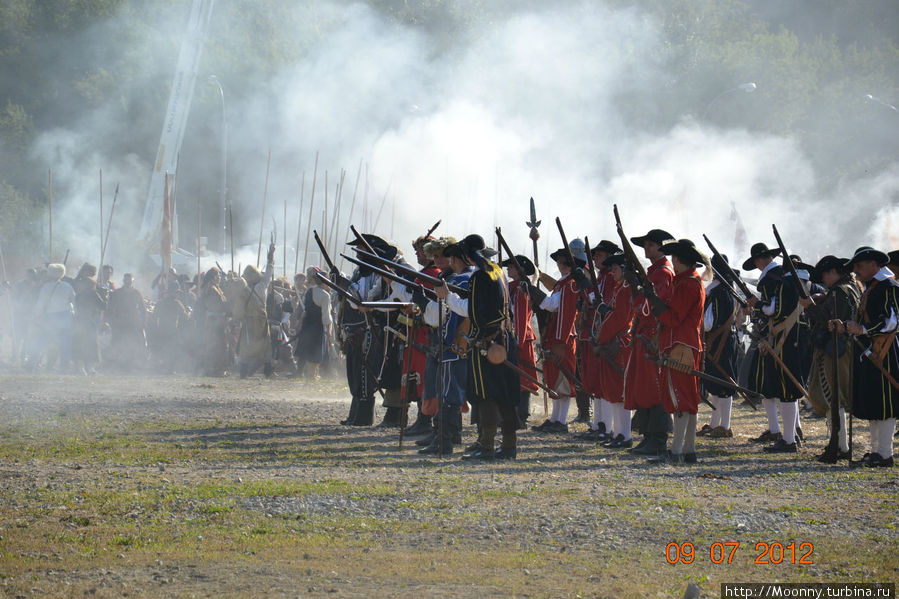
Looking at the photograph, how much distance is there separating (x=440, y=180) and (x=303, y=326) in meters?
22.9

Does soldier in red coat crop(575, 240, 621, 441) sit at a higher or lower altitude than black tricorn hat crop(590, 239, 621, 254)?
lower

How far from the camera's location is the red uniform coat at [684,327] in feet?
29.1

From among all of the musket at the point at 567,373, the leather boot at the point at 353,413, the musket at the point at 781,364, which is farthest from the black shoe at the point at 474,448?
the musket at the point at 781,364

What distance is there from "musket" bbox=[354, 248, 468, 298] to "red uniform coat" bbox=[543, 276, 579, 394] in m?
1.89

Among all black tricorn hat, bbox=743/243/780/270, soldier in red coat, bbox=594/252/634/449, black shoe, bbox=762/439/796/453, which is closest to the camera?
black shoe, bbox=762/439/796/453

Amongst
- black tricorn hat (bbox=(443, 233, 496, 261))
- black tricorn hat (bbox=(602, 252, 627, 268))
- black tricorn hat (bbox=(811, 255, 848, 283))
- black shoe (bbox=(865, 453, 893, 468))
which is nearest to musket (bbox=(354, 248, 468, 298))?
black tricorn hat (bbox=(443, 233, 496, 261))

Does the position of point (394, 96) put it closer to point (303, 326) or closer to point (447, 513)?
point (303, 326)

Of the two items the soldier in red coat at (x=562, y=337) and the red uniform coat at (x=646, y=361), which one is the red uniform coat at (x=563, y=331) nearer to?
the soldier in red coat at (x=562, y=337)

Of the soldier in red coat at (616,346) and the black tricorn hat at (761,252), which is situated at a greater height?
the black tricorn hat at (761,252)

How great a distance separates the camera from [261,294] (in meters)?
18.5

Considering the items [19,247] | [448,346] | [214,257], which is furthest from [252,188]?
[448,346]

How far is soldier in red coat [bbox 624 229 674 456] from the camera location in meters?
9.17

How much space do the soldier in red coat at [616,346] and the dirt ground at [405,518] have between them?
555 millimetres

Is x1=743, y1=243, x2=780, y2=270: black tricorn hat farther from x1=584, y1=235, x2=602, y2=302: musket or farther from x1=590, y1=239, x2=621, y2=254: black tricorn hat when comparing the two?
x1=584, y1=235, x2=602, y2=302: musket
